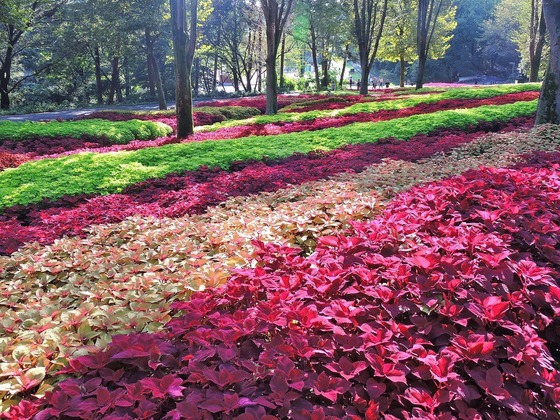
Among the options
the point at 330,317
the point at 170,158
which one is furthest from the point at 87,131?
the point at 330,317

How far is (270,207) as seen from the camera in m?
4.30

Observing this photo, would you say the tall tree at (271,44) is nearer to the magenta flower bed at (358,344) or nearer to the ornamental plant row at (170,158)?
the ornamental plant row at (170,158)

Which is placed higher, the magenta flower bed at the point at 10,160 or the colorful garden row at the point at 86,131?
the colorful garden row at the point at 86,131

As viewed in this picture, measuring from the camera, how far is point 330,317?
1824mm

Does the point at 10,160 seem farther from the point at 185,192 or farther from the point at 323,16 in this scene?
the point at 323,16

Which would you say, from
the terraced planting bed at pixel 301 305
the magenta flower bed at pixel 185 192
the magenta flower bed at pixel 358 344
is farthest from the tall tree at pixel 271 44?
the magenta flower bed at pixel 358 344

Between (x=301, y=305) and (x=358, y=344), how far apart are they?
1.18 ft

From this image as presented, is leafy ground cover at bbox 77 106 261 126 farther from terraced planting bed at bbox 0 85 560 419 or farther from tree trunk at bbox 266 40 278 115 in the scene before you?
terraced planting bed at bbox 0 85 560 419

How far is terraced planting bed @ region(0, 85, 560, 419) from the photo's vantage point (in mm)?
1501

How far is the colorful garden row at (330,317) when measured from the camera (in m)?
1.48

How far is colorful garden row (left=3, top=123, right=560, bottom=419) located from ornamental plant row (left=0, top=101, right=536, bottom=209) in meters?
2.65

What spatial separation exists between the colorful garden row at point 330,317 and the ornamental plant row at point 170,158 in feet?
8.71

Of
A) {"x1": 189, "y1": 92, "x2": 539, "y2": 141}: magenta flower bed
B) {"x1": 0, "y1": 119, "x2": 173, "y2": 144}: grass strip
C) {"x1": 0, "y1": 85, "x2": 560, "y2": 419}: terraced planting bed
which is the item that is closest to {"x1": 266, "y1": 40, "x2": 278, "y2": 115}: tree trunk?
{"x1": 189, "y1": 92, "x2": 539, "y2": 141}: magenta flower bed

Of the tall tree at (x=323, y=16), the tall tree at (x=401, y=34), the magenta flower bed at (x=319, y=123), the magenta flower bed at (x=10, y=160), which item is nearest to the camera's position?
the magenta flower bed at (x=10, y=160)
